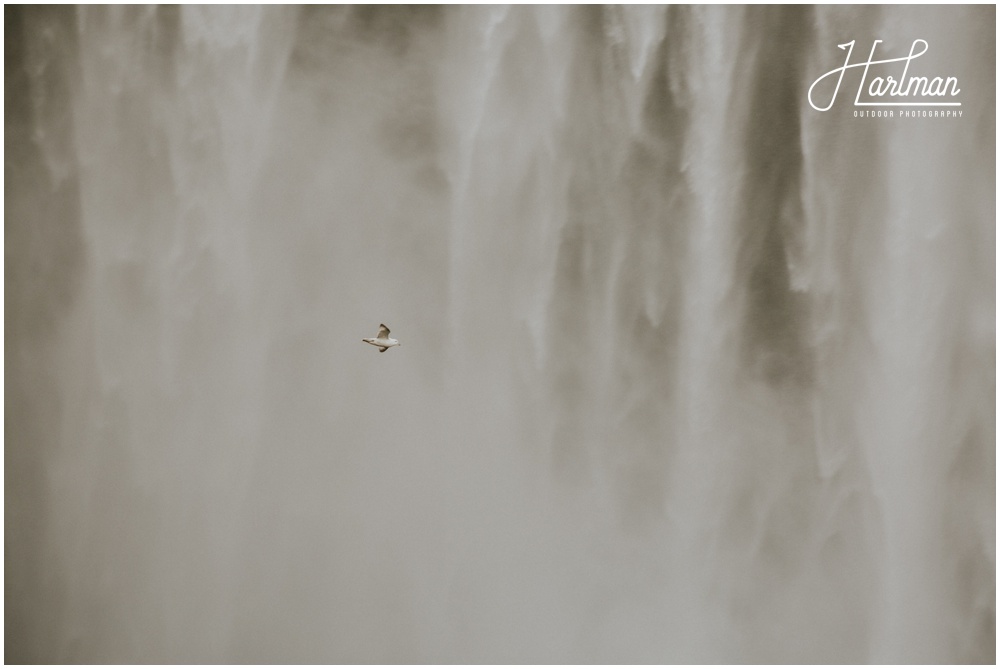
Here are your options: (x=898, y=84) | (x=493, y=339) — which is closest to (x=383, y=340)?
(x=493, y=339)

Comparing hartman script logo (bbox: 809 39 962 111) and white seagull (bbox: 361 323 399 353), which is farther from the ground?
hartman script logo (bbox: 809 39 962 111)

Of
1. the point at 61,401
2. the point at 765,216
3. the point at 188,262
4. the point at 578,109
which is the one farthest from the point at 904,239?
the point at 61,401

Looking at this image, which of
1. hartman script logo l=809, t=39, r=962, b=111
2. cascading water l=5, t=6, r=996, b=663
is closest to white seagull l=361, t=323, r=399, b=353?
cascading water l=5, t=6, r=996, b=663

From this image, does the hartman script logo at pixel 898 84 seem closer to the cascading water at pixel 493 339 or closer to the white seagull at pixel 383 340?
the cascading water at pixel 493 339

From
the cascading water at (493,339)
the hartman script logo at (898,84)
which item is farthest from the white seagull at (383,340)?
the hartman script logo at (898,84)

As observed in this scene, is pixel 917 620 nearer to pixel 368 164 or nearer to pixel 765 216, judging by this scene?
pixel 765 216

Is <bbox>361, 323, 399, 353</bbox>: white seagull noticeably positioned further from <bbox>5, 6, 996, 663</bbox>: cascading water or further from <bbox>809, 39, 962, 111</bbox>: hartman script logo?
<bbox>809, 39, 962, 111</bbox>: hartman script logo
